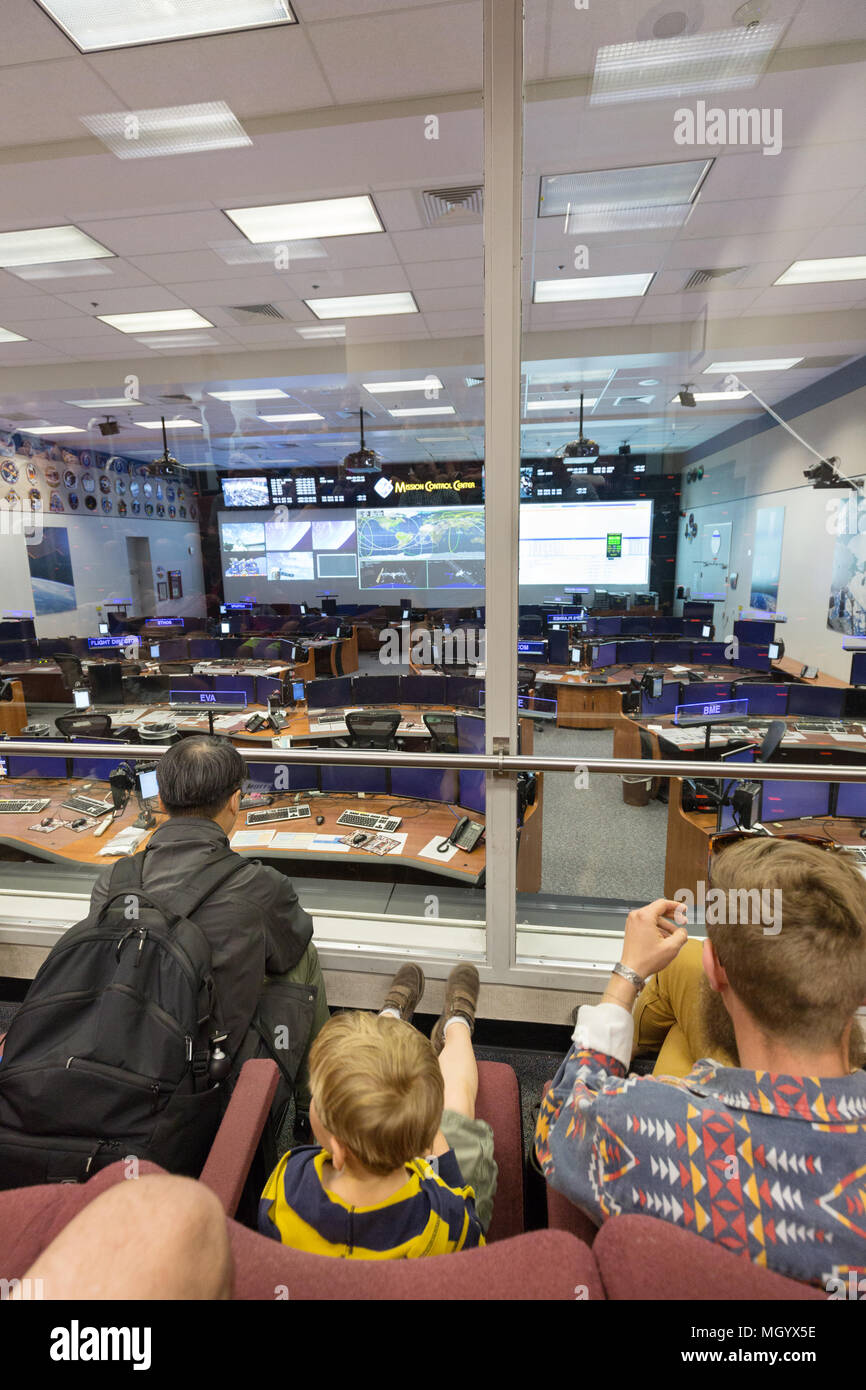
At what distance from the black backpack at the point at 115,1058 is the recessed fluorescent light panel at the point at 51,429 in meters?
10.2

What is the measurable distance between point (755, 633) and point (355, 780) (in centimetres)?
583

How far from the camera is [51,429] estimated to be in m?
9.40

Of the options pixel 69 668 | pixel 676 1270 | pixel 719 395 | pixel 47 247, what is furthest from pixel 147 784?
pixel 719 395

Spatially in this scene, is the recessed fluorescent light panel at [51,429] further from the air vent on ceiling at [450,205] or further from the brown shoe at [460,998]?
the brown shoe at [460,998]

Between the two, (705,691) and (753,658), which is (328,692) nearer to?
(705,691)

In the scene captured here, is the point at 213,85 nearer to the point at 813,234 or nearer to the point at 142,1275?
the point at 813,234

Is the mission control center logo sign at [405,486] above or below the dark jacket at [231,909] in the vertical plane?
above

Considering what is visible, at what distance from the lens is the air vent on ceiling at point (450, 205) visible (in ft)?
11.9

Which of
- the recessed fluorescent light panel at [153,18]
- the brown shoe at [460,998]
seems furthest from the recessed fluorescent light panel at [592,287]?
the brown shoe at [460,998]

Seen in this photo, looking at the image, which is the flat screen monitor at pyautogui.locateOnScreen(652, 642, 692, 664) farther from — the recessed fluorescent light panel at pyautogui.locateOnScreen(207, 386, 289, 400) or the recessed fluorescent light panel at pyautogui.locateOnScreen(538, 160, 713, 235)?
the recessed fluorescent light panel at pyautogui.locateOnScreen(207, 386, 289, 400)

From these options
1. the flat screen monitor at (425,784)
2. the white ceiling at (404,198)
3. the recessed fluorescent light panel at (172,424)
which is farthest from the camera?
the recessed fluorescent light panel at (172,424)

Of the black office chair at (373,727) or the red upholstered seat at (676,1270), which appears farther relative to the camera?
the black office chair at (373,727)

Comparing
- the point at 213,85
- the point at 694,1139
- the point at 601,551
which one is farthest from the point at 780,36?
the point at 601,551

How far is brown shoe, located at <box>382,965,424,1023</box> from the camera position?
2.05 meters
